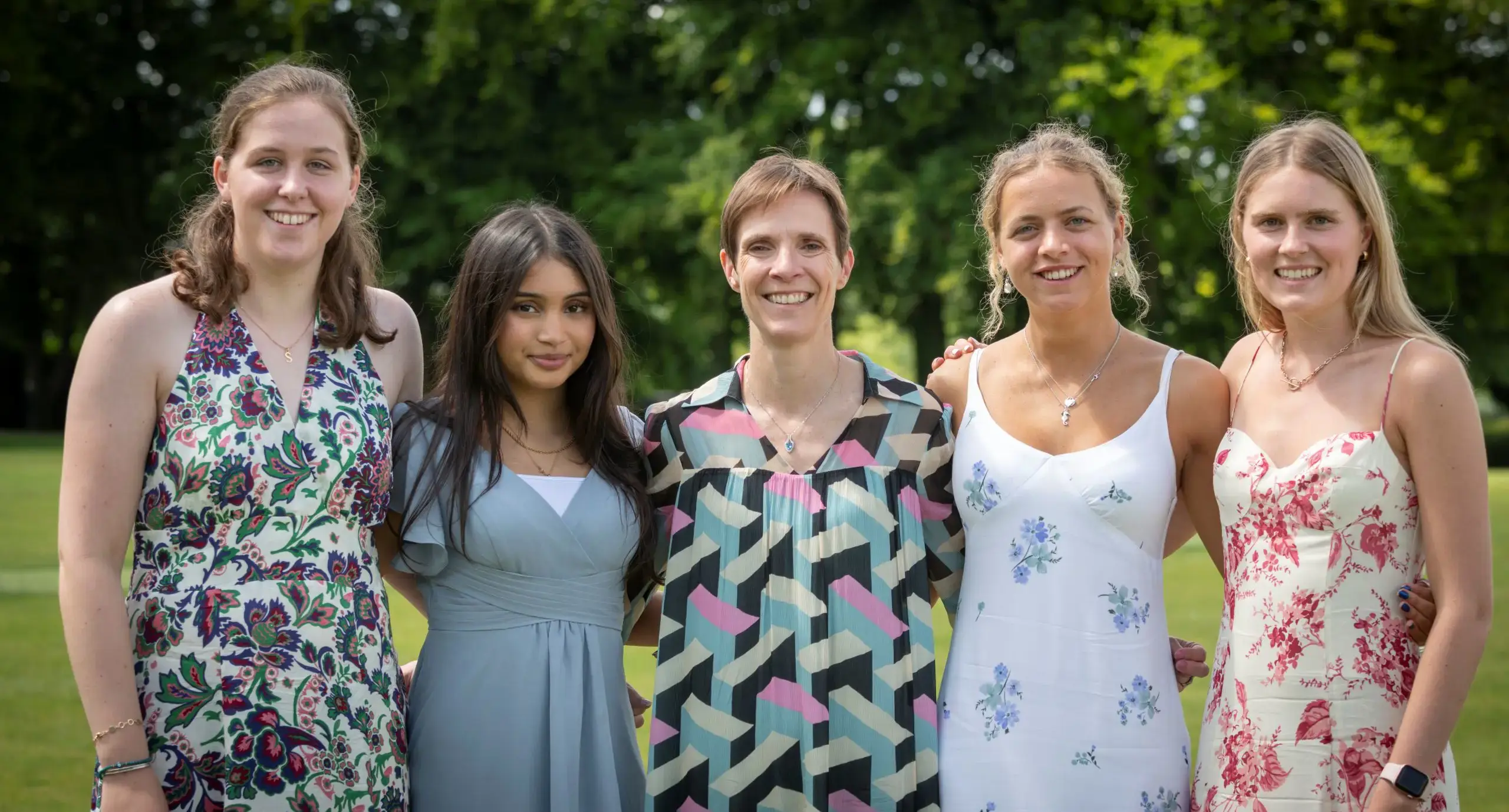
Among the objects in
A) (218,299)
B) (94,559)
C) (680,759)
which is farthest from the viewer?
(680,759)

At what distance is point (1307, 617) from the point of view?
3.45m

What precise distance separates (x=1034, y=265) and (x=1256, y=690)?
1.26 m

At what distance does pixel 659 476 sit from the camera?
4.08 m

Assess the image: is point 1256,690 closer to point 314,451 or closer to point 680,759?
point 680,759

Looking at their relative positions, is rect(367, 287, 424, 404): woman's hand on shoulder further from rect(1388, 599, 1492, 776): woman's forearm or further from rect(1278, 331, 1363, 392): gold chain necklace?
rect(1388, 599, 1492, 776): woman's forearm

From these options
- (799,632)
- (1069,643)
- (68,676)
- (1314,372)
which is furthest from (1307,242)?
(68,676)

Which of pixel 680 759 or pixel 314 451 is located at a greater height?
pixel 314 451

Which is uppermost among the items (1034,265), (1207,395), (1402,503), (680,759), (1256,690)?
(1034,265)

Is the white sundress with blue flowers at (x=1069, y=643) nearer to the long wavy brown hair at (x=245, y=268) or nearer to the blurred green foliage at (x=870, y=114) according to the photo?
the long wavy brown hair at (x=245, y=268)

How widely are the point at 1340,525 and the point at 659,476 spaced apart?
70.9 inches

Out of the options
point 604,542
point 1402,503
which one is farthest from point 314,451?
point 1402,503

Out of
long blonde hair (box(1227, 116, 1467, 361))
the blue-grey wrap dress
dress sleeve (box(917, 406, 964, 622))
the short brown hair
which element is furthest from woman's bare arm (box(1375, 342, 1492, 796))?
the blue-grey wrap dress

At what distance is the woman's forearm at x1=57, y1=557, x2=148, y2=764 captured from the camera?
3227 mm

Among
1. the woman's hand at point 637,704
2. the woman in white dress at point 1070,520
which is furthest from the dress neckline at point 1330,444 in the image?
the woman's hand at point 637,704
